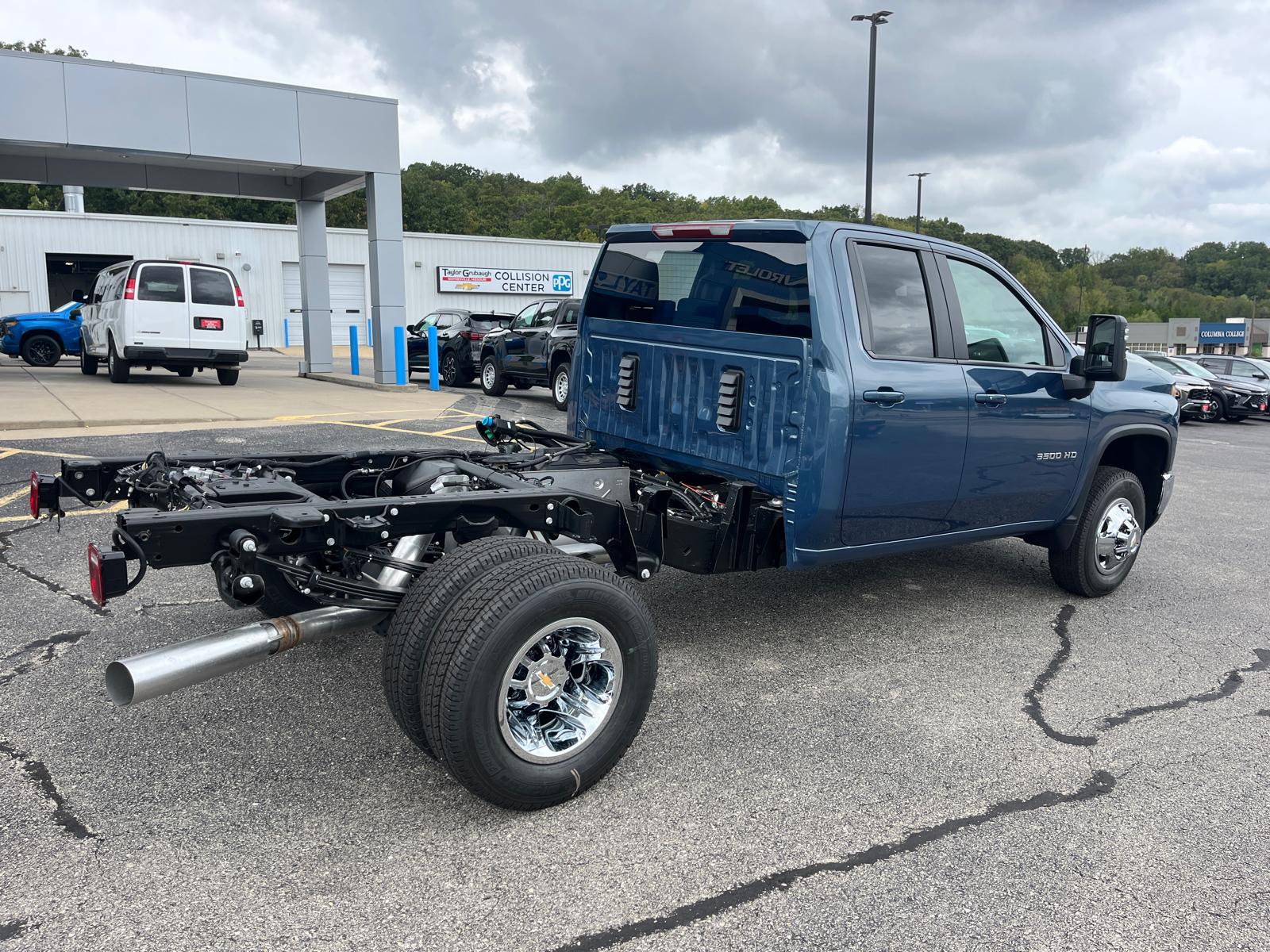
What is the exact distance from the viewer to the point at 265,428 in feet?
38.0

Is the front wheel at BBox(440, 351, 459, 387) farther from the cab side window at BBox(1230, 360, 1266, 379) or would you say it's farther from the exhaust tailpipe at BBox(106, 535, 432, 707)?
the cab side window at BBox(1230, 360, 1266, 379)

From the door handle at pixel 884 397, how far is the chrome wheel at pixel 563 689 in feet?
5.39

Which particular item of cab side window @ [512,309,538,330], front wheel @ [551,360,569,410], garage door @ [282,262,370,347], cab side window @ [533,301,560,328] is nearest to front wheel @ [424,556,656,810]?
front wheel @ [551,360,569,410]

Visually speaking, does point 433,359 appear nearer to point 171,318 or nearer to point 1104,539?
point 171,318

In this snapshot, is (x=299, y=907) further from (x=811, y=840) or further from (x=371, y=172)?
(x=371, y=172)

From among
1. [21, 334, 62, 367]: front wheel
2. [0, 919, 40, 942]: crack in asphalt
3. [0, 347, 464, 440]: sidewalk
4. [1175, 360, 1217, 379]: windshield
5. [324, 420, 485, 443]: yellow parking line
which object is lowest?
[0, 919, 40, 942]: crack in asphalt

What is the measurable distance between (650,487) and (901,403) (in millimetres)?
1197

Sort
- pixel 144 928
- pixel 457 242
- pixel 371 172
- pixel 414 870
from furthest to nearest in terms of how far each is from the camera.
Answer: pixel 457 242 < pixel 371 172 < pixel 414 870 < pixel 144 928

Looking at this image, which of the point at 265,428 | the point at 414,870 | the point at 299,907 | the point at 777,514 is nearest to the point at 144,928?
the point at 299,907

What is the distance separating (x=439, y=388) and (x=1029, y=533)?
1475 centimetres

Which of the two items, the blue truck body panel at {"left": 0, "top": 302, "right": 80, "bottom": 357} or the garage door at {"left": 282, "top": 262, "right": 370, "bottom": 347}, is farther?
the garage door at {"left": 282, "top": 262, "right": 370, "bottom": 347}

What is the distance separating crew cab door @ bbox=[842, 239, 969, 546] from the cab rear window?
14923 mm

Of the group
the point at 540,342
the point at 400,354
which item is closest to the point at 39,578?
the point at 540,342

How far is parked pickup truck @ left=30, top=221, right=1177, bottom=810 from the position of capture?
289 cm
